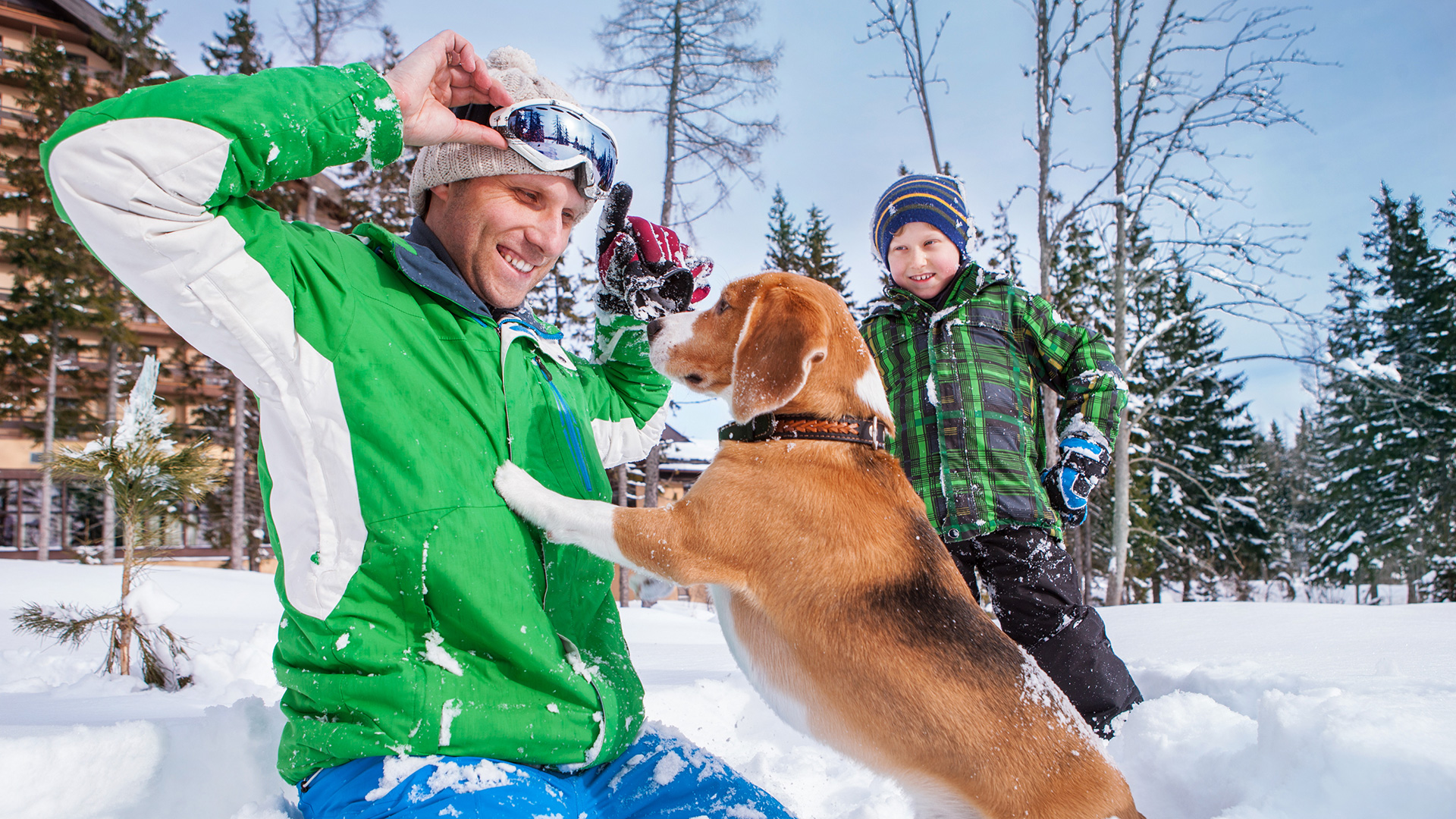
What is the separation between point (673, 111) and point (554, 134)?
14.2 metres

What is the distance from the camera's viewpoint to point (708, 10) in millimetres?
15336

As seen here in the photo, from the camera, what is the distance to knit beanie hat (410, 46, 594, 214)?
2.25 metres

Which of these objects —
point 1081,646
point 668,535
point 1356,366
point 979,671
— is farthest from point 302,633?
point 1356,366

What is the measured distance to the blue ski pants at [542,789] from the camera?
1.70 meters

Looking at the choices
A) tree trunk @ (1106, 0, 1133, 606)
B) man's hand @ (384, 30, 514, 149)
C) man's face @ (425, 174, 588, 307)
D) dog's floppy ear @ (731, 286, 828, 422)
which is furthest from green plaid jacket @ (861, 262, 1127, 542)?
tree trunk @ (1106, 0, 1133, 606)

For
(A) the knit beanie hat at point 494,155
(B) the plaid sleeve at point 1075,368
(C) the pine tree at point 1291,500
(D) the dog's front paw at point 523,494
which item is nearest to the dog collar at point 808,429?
(D) the dog's front paw at point 523,494

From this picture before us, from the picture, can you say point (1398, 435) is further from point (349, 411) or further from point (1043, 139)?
point (349, 411)

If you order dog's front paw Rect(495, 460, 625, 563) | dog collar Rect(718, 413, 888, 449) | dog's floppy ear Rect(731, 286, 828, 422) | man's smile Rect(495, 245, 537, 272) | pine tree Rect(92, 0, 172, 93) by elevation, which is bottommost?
dog's front paw Rect(495, 460, 625, 563)

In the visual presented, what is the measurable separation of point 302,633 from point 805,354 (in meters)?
1.76

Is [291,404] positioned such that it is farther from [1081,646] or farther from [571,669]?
[1081,646]

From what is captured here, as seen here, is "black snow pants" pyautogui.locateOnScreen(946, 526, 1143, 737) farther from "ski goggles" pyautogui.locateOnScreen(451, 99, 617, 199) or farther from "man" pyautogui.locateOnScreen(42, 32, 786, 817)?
"ski goggles" pyautogui.locateOnScreen(451, 99, 617, 199)

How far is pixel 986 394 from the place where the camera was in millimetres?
3816

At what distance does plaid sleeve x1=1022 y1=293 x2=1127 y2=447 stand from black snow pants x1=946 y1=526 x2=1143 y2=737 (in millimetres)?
673

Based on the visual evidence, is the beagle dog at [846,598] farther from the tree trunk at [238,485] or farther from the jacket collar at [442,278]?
the tree trunk at [238,485]
